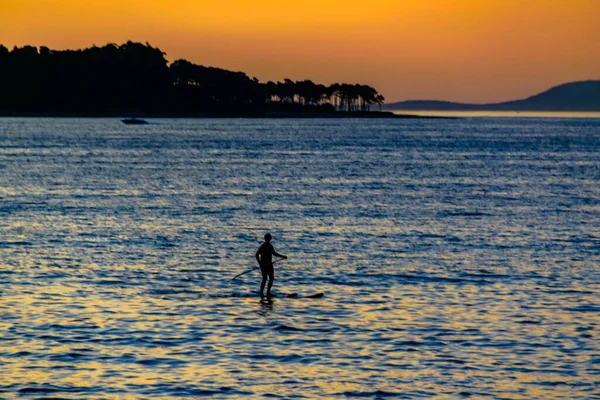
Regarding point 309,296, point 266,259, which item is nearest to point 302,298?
point 309,296

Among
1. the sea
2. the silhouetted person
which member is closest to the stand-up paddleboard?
the sea

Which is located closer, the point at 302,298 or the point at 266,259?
the point at 266,259

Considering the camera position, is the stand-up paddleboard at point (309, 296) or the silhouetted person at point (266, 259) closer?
the silhouetted person at point (266, 259)

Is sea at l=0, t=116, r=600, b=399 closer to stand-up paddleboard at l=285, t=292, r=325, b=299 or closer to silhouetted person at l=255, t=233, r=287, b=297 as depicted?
stand-up paddleboard at l=285, t=292, r=325, b=299

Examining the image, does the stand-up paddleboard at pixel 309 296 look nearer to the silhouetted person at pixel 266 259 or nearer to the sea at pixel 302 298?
the sea at pixel 302 298

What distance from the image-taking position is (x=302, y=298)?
31.0 m

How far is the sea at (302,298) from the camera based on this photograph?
21.8 metres

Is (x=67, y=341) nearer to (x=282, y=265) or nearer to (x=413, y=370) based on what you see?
(x=413, y=370)

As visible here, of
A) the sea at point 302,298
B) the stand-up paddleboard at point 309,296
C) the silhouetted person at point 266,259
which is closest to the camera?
the sea at point 302,298

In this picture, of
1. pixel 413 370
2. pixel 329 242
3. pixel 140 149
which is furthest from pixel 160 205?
pixel 140 149

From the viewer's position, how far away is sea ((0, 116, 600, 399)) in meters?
21.8

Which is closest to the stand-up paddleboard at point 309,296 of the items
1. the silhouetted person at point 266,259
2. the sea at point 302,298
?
the sea at point 302,298

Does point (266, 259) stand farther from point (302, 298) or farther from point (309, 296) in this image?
point (309, 296)

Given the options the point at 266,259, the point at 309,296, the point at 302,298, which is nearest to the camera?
the point at 266,259
